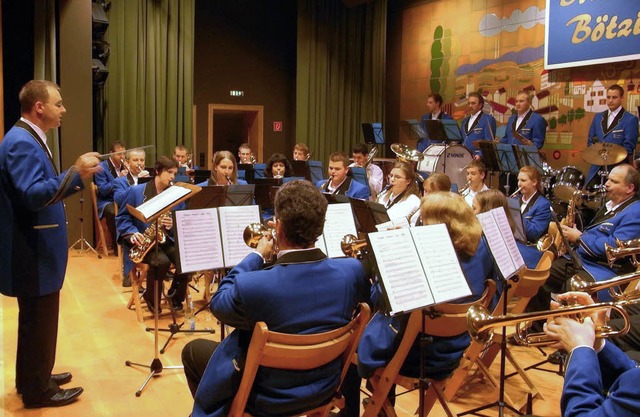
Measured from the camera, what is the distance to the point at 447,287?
9.11ft

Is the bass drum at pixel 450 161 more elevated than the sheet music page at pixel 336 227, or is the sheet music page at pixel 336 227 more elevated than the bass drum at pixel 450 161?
the bass drum at pixel 450 161

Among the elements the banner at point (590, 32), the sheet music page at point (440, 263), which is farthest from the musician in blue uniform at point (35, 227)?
the banner at point (590, 32)

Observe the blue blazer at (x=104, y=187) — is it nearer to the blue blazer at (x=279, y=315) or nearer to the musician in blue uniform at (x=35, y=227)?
the musician in blue uniform at (x=35, y=227)

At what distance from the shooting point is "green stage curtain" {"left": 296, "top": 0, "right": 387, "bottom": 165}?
1166 centimetres

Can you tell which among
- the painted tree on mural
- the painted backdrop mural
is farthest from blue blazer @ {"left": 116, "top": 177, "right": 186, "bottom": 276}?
the painted tree on mural

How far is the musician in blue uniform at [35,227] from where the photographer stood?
3.35 metres

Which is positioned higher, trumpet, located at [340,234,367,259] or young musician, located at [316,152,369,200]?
young musician, located at [316,152,369,200]

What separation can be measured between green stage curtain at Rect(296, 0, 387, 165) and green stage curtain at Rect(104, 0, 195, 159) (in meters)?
2.37

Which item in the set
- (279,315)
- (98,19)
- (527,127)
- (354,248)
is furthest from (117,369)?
(527,127)

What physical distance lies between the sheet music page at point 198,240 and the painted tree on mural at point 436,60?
812cm

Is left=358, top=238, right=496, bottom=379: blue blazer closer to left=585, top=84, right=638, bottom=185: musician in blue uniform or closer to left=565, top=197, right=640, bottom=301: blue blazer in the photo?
left=565, top=197, right=640, bottom=301: blue blazer

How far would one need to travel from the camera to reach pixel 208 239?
11.6 ft

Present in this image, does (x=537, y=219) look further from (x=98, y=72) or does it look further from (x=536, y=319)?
(x=98, y=72)

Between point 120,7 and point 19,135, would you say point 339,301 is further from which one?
point 120,7
